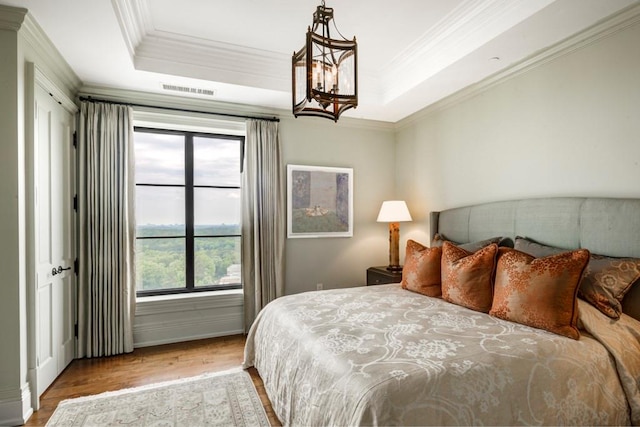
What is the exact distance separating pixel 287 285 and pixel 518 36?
10.3 feet

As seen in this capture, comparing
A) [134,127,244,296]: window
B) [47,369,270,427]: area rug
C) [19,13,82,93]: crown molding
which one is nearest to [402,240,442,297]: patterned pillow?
[47,369,270,427]: area rug

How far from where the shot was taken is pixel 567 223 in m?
2.44

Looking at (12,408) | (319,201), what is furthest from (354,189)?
(12,408)

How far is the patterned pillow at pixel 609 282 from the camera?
6.36ft

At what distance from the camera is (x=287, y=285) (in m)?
3.99

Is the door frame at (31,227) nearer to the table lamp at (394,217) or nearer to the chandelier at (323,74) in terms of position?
the chandelier at (323,74)

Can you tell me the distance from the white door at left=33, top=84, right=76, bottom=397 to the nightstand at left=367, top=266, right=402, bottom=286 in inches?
118

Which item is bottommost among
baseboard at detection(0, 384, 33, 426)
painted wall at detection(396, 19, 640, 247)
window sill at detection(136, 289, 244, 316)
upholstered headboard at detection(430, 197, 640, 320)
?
baseboard at detection(0, 384, 33, 426)

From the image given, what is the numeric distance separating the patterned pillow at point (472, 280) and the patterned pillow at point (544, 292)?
0.50 ft

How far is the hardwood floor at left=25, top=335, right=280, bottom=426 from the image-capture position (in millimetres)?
2506

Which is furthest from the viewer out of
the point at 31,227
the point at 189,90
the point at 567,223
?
the point at 189,90

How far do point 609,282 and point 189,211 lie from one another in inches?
142

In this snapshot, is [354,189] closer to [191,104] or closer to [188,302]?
[191,104]

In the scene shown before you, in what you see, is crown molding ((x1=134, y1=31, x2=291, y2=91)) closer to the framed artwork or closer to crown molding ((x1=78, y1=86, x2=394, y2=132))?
crown molding ((x1=78, y1=86, x2=394, y2=132))
